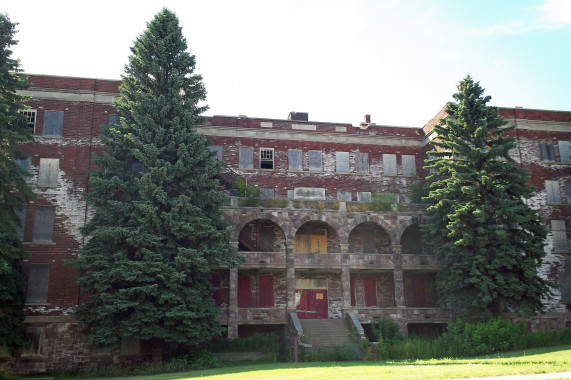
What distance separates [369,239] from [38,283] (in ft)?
70.9

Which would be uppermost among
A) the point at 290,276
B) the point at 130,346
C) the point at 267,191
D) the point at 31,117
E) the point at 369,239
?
the point at 31,117

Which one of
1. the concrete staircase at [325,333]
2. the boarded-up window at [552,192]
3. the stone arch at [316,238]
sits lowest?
the concrete staircase at [325,333]

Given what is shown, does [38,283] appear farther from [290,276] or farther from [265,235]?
[290,276]

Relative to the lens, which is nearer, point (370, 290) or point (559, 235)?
point (370, 290)

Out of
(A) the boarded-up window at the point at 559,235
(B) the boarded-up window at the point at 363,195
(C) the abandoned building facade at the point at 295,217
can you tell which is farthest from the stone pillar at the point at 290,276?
(A) the boarded-up window at the point at 559,235

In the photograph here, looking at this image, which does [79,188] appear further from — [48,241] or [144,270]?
[144,270]

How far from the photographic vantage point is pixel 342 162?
4150cm

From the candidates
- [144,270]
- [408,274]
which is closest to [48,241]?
[144,270]

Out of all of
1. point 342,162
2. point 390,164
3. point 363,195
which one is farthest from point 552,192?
point 342,162

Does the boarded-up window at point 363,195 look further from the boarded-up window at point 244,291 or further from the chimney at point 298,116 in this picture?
the boarded-up window at point 244,291

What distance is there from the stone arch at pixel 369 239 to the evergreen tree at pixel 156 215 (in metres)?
11.6

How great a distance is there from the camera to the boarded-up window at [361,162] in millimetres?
41562

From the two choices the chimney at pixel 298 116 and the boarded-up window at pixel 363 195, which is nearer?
the boarded-up window at pixel 363 195

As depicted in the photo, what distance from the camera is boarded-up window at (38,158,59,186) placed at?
3469 cm
